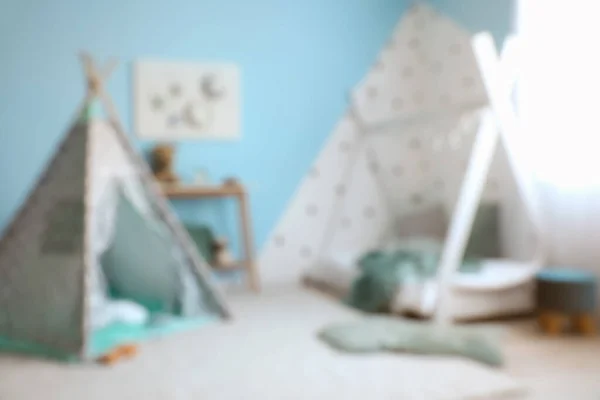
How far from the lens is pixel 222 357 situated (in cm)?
245

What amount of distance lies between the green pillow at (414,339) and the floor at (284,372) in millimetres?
63

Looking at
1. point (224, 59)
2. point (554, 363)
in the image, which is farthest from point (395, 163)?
point (554, 363)

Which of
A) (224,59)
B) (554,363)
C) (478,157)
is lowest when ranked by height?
(554,363)

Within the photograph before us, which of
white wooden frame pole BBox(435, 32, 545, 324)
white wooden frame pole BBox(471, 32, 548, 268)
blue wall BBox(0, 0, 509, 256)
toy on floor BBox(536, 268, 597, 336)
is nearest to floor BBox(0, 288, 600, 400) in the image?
toy on floor BBox(536, 268, 597, 336)

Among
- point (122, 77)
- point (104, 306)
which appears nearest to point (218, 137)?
point (122, 77)

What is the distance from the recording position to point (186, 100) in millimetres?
3793

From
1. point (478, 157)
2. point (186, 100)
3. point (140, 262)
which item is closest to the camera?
point (478, 157)

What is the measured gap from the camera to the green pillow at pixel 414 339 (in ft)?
7.91

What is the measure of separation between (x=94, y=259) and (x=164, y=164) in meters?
0.98

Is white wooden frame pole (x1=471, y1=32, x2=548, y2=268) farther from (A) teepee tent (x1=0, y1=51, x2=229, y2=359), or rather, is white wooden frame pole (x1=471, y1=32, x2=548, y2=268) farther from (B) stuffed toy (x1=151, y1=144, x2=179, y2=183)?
(B) stuffed toy (x1=151, y1=144, x2=179, y2=183)

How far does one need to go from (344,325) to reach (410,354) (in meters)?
0.40

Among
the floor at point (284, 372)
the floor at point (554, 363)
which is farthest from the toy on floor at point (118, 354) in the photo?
the floor at point (554, 363)

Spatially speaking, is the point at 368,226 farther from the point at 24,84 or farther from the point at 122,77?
the point at 24,84

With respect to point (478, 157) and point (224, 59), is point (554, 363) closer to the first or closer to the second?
point (478, 157)
